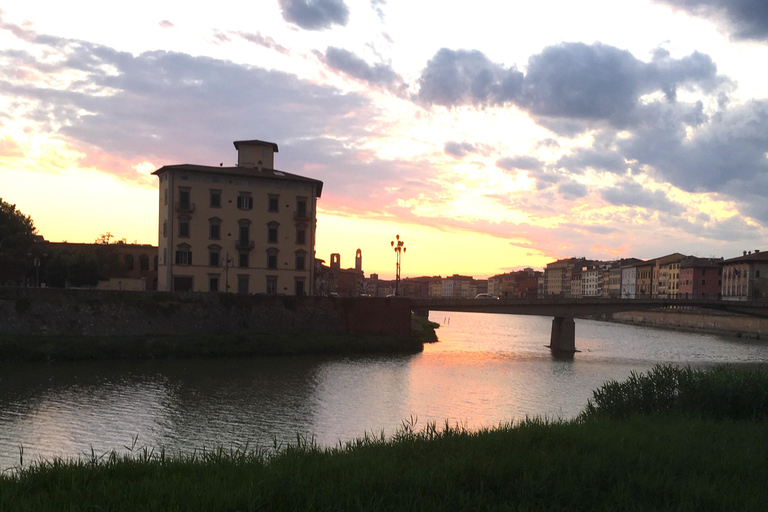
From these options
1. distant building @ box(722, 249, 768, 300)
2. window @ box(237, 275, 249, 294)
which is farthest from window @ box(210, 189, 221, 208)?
distant building @ box(722, 249, 768, 300)

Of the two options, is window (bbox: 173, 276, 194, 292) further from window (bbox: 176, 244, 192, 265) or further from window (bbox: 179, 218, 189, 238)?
window (bbox: 179, 218, 189, 238)

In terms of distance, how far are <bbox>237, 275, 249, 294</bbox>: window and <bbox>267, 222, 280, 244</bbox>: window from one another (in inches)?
149

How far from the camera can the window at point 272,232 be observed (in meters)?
57.8

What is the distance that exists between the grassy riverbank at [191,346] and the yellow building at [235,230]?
32.6 feet

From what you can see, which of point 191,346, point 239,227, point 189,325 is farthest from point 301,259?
point 191,346

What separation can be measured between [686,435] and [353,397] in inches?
698

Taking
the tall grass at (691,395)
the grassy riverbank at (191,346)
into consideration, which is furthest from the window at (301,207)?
the tall grass at (691,395)

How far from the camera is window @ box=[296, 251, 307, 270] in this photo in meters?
58.8

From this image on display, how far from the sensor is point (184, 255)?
55.5 meters

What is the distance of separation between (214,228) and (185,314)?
11585 mm

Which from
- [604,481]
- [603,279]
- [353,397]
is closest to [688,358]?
[353,397]

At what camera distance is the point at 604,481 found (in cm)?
1024

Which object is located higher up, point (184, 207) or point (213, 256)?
point (184, 207)

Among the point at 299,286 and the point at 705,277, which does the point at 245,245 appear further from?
the point at 705,277
